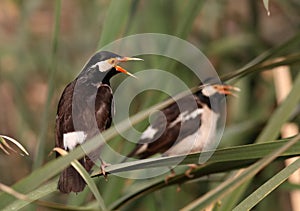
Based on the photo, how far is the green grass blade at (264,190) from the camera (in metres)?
1.19

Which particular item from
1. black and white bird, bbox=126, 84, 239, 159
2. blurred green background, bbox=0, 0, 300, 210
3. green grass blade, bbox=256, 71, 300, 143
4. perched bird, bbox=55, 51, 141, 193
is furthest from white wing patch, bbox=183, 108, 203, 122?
perched bird, bbox=55, 51, 141, 193

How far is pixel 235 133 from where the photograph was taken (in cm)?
240

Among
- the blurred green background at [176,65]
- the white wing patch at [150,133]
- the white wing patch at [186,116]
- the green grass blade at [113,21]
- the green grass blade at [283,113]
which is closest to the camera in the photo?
the green grass blade at [113,21]

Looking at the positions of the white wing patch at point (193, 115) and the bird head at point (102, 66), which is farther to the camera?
the white wing patch at point (193, 115)

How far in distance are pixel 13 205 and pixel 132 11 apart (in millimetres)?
780

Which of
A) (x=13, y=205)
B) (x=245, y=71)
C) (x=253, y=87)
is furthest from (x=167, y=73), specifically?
(x=253, y=87)

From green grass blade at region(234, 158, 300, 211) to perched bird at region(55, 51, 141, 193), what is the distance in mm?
265

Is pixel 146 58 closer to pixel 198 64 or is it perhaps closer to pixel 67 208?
pixel 198 64

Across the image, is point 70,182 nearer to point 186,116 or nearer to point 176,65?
point 186,116

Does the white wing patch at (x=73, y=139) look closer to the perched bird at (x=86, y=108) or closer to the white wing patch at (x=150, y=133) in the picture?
the perched bird at (x=86, y=108)

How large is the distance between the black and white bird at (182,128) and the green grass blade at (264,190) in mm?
933

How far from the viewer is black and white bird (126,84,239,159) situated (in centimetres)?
219

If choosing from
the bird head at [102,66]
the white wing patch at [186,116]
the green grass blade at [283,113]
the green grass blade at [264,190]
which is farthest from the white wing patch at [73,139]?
the white wing patch at [186,116]

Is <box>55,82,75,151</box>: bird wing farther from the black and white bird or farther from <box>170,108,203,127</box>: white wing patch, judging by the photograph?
<box>170,108,203,127</box>: white wing patch
